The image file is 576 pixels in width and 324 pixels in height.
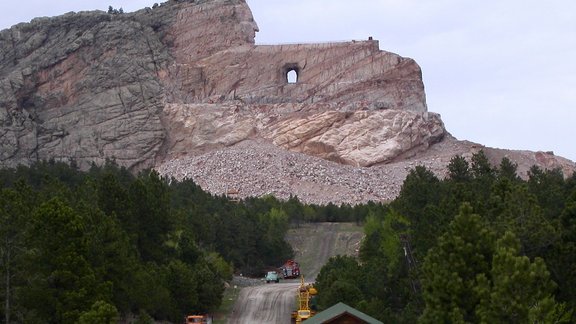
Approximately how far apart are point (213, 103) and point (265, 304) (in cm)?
7451

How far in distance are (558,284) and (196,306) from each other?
23.4 metres

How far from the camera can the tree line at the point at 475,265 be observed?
1522 inches

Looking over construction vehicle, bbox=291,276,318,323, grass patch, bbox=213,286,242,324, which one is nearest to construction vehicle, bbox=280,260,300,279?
grass patch, bbox=213,286,242,324

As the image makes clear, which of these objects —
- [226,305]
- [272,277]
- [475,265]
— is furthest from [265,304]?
[475,265]

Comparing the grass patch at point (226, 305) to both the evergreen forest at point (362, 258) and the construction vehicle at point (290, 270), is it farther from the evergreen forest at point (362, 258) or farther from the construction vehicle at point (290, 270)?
the construction vehicle at point (290, 270)

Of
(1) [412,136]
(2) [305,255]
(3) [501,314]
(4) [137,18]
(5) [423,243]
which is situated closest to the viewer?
(3) [501,314]

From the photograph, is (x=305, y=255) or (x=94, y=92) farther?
(x=94, y=92)

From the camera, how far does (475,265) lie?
1651 inches

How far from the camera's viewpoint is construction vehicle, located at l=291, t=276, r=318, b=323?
58.1 m

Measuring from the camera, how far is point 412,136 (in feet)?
439

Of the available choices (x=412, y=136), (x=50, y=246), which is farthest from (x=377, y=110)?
(x=50, y=246)

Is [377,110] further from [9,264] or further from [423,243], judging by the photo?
[9,264]

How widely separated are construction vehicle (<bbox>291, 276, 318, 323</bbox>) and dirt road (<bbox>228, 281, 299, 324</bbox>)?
1.99 ft

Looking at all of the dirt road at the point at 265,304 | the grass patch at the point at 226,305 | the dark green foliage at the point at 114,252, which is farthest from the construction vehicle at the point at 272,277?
the grass patch at the point at 226,305
